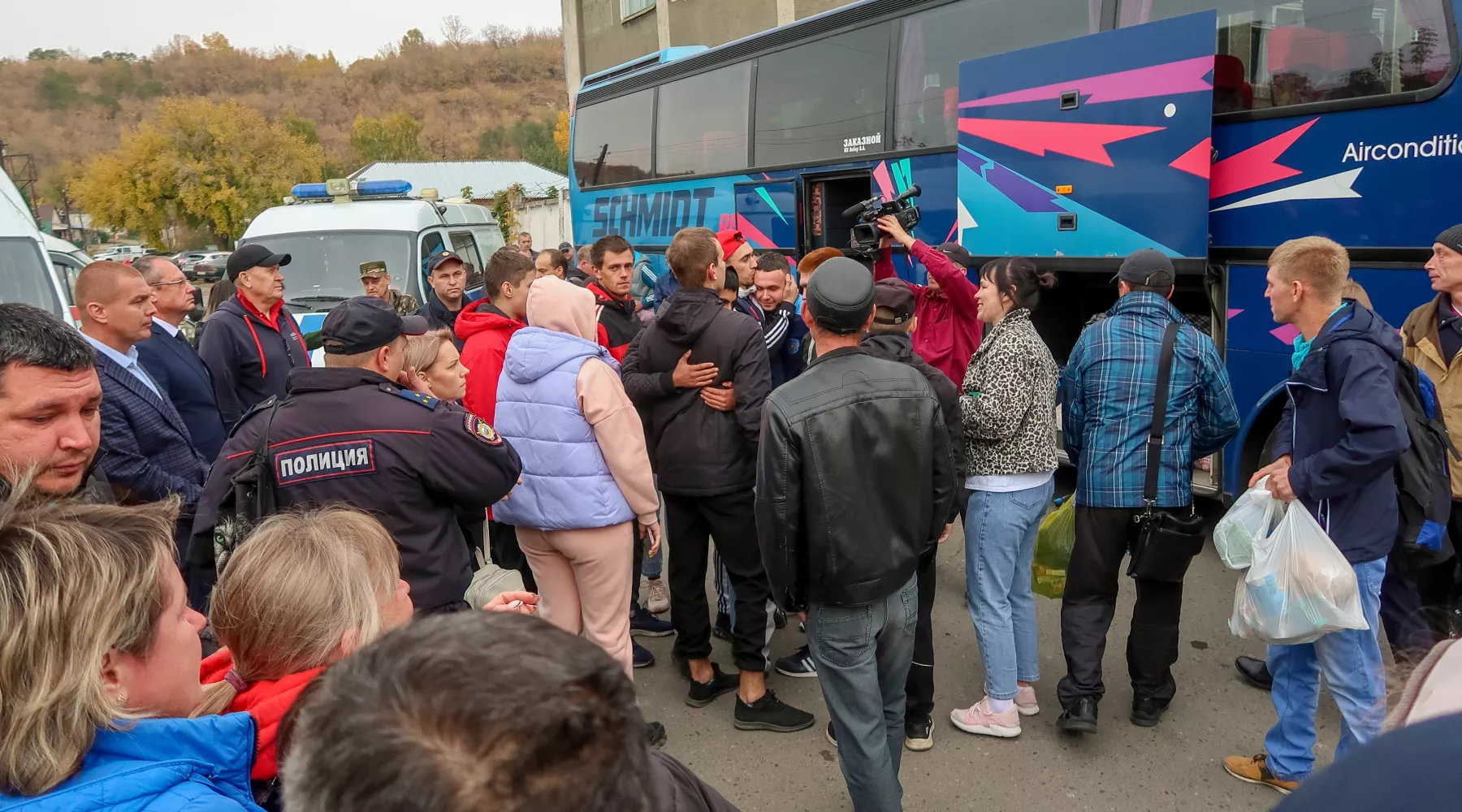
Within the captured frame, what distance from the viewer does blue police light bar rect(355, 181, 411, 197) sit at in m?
10.8

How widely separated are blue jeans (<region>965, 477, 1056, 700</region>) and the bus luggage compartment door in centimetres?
274

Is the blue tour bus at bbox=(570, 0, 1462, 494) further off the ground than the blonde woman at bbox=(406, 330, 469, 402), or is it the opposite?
the blue tour bus at bbox=(570, 0, 1462, 494)

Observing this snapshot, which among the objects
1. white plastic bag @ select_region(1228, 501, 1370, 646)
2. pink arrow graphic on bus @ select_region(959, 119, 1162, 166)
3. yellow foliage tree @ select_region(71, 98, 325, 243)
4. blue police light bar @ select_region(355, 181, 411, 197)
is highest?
yellow foliage tree @ select_region(71, 98, 325, 243)

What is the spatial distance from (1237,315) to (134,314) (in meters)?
5.81

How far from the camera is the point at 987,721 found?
3.73m

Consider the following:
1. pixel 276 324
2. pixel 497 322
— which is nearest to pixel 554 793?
pixel 497 322

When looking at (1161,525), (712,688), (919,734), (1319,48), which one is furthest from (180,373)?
(1319,48)

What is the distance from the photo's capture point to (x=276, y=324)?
5145 millimetres

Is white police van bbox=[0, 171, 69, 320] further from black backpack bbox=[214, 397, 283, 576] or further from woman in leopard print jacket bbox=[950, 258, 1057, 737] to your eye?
woman in leopard print jacket bbox=[950, 258, 1057, 737]

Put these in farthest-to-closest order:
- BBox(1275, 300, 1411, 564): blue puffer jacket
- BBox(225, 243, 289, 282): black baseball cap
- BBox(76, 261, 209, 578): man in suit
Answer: BBox(225, 243, 289, 282): black baseball cap → BBox(76, 261, 209, 578): man in suit → BBox(1275, 300, 1411, 564): blue puffer jacket

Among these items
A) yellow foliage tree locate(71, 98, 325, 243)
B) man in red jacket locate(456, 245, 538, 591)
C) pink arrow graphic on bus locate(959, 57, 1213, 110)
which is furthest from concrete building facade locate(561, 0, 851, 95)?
yellow foliage tree locate(71, 98, 325, 243)

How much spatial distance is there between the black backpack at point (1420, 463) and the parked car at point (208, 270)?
37.1 m

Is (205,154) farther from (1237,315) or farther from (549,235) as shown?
(1237,315)

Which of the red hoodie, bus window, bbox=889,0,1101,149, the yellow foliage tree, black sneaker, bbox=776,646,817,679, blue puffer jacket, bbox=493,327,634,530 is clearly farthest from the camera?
the yellow foliage tree
